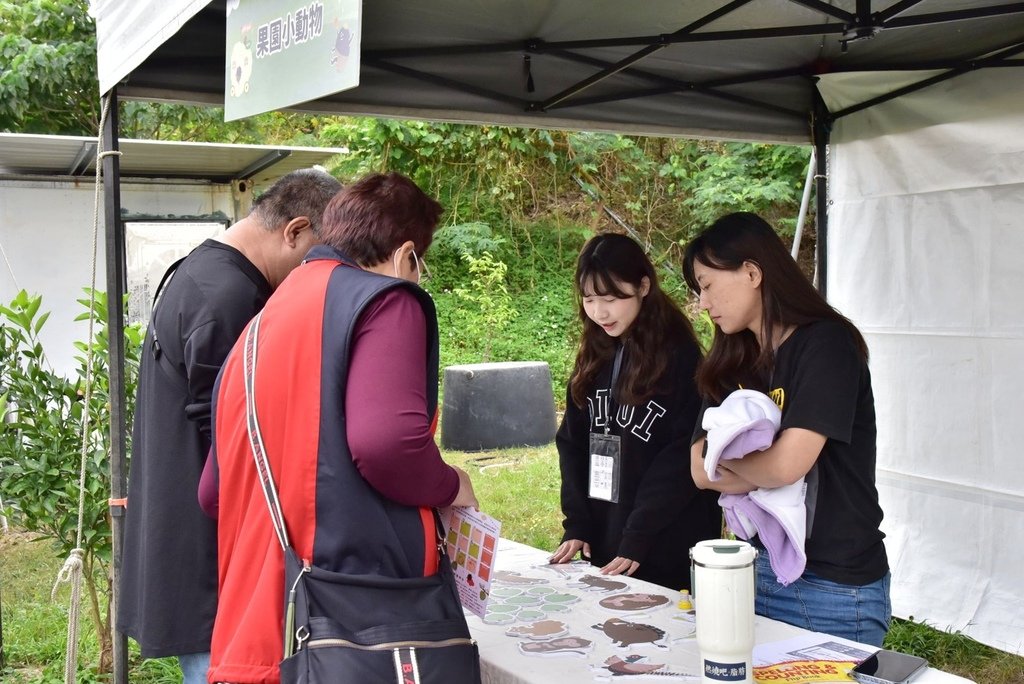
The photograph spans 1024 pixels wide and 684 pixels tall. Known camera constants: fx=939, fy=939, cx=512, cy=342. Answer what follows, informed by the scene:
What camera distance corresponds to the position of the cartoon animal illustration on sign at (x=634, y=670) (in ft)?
4.88

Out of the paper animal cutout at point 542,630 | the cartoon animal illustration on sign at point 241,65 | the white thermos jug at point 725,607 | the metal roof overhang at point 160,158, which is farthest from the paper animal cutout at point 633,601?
the metal roof overhang at point 160,158

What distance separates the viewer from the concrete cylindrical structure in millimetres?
7320

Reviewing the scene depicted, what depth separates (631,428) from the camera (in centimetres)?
237

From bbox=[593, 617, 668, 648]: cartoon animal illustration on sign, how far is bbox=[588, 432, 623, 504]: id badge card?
2.02ft

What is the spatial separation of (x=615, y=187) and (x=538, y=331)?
7.22 feet

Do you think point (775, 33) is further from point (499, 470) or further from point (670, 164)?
point (670, 164)

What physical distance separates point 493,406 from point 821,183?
3975 millimetres

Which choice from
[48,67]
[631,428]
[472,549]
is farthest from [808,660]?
[48,67]

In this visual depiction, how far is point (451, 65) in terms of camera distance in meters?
3.13

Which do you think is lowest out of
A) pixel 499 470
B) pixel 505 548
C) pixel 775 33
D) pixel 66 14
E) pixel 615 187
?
pixel 499 470

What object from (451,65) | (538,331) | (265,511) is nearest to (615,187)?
(538,331)

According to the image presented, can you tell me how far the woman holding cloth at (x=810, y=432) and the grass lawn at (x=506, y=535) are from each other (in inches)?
72.2

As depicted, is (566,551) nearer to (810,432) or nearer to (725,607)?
(810,432)

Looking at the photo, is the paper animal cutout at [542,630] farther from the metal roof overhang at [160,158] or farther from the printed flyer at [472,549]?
the metal roof overhang at [160,158]
